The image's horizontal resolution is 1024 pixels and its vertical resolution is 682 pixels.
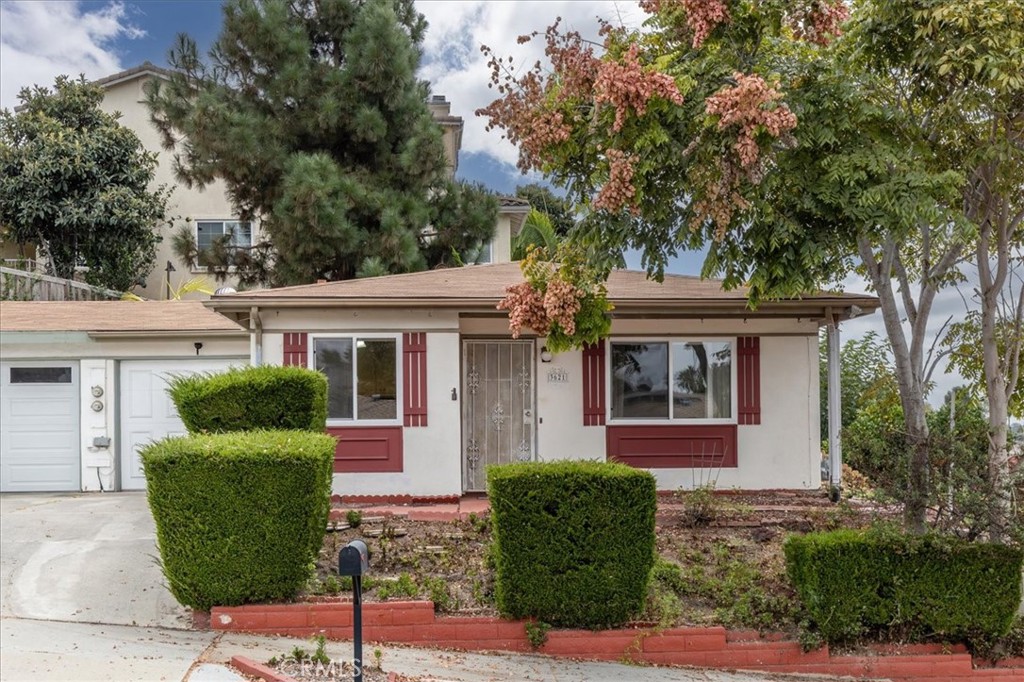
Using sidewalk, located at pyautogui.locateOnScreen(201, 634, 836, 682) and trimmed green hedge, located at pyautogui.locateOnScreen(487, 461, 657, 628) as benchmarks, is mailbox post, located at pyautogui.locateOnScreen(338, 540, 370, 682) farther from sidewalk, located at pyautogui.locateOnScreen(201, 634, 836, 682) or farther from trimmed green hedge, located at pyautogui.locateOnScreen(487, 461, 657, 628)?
trimmed green hedge, located at pyautogui.locateOnScreen(487, 461, 657, 628)

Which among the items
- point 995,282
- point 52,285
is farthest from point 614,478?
point 52,285

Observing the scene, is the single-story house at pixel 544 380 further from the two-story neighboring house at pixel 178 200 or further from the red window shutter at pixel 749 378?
the two-story neighboring house at pixel 178 200

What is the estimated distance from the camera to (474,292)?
37.1 feet

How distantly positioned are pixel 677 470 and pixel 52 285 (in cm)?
1586

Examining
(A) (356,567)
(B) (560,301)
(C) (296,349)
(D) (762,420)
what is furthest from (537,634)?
(D) (762,420)

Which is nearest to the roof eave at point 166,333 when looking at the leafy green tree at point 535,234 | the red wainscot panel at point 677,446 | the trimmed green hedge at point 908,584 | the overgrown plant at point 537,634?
the leafy green tree at point 535,234

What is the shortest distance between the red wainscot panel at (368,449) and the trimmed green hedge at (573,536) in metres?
4.66

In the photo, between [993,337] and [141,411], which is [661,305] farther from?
[141,411]

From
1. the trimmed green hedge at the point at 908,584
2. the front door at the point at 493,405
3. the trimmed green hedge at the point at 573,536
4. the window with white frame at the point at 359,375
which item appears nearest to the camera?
the trimmed green hedge at the point at 573,536

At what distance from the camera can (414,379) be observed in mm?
11344

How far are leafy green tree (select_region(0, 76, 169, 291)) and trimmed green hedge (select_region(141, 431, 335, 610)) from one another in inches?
661

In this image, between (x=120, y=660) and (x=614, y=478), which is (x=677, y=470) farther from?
(x=120, y=660)

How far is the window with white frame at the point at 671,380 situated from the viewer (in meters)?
11.8
